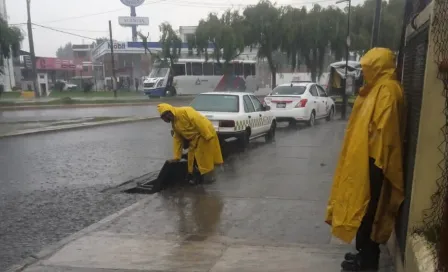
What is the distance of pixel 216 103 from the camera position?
12.2 metres

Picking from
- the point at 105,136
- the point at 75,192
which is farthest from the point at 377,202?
the point at 105,136

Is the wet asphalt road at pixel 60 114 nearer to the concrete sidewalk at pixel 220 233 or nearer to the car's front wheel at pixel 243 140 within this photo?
the car's front wheel at pixel 243 140

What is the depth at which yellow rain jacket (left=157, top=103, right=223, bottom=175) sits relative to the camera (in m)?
8.05

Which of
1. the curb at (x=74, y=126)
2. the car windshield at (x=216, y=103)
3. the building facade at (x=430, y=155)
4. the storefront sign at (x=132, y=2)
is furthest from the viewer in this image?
the storefront sign at (x=132, y=2)

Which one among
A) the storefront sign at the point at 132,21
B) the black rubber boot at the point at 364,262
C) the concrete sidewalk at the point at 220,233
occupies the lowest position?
the concrete sidewalk at the point at 220,233

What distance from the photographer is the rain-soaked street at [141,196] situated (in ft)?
19.4

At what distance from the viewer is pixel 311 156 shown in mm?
10961

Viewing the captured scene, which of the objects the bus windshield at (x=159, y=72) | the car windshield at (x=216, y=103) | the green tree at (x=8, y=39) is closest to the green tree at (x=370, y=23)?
the bus windshield at (x=159, y=72)

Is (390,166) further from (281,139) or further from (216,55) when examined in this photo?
(216,55)

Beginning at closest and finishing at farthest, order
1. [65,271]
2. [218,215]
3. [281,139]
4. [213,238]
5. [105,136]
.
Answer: [65,271] → [213,238] → [218,215] → [281,139] → [105,136]

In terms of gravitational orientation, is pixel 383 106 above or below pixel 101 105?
above

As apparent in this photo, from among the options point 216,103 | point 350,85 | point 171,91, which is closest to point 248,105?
point 216,103

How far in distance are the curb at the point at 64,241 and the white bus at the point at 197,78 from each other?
35.2m

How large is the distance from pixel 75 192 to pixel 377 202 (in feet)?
18.5
